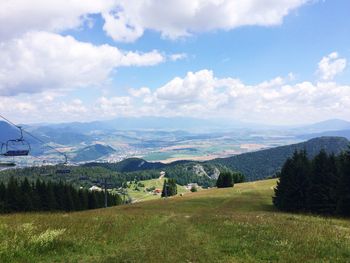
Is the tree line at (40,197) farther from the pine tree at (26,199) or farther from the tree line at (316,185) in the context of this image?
the tree line at (316,185)

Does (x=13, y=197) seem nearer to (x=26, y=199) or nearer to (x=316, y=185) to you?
(x=26, y=199)

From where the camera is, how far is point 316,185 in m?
52.2

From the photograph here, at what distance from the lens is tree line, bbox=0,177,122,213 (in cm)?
8350

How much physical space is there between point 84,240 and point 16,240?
3169 millimetres

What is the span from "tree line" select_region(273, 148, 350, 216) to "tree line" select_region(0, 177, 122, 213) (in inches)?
2194

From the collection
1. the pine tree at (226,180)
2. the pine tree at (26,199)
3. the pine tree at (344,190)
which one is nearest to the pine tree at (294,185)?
the pine tree at (344,190)

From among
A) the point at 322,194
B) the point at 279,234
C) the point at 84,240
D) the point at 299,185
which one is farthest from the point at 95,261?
the point at 299,185

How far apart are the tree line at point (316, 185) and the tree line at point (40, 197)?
55726 millimetres

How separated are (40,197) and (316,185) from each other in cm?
6680

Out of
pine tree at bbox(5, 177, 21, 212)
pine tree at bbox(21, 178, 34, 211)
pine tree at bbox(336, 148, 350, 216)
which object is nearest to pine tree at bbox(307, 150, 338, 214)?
pine tree at bbox(336, 148, 350, 216)

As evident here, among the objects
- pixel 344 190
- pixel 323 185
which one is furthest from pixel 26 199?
pixel 344 190

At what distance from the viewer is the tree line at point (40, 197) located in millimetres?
83500

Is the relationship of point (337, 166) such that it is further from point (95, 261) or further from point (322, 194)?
point (95, 261)

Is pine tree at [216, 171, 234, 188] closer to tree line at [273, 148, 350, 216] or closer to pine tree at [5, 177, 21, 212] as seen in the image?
tree line at [273, 148, 350, 216]
